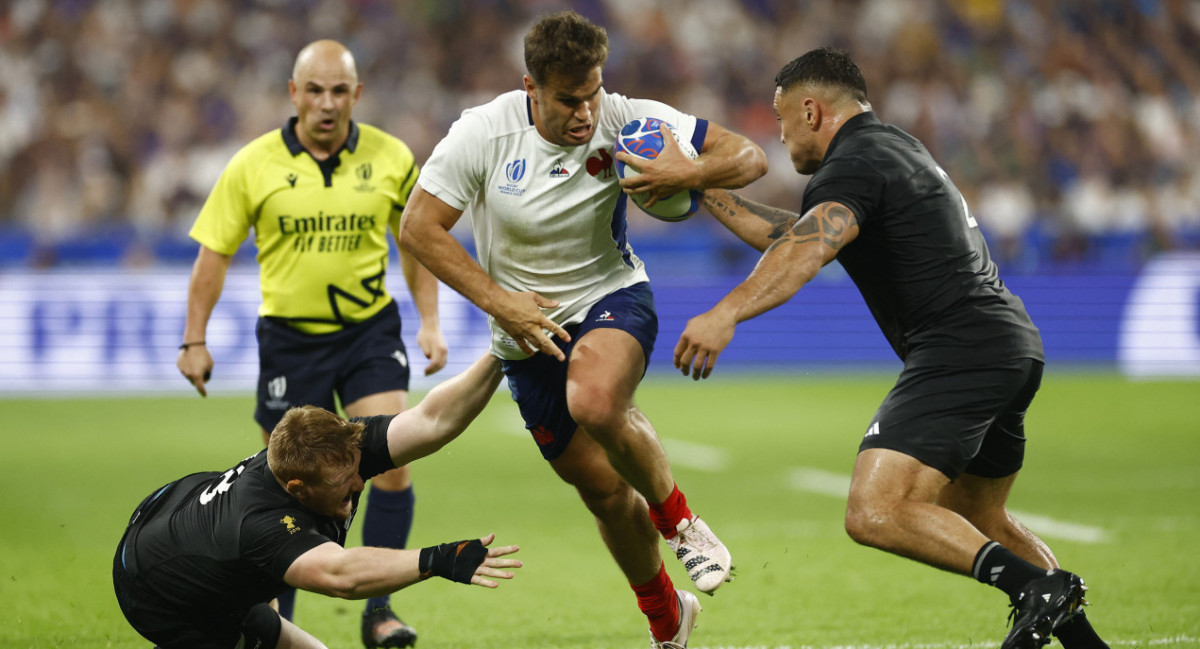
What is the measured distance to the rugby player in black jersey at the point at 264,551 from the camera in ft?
14.5

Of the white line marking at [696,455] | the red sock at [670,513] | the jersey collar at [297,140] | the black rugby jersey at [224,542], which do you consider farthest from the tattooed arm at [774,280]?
the white line marking at [696,455]

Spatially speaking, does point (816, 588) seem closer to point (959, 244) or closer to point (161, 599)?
point (959, 244)

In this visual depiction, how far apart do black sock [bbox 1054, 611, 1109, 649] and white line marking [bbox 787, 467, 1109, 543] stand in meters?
3.29

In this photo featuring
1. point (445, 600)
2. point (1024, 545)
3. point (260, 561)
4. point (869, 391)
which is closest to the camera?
point (260, 561)

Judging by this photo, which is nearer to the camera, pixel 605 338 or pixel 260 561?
pixel 260 561

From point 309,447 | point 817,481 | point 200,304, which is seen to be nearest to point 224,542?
point 309,447

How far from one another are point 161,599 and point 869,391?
12.3 metres

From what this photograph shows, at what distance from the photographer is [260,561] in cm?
466

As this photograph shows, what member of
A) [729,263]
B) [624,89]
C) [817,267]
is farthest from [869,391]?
[817,267]

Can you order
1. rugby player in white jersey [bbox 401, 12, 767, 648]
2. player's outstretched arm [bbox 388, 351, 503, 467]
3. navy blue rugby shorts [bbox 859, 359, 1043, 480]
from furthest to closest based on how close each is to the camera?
player's outstretched arm [bbox 388, 351, 503, 467] → rugby player in white jersey [bbox 401, 12, 767, 648] → navy blue rugby shorts [bbox 859, 359, 1043, 480]

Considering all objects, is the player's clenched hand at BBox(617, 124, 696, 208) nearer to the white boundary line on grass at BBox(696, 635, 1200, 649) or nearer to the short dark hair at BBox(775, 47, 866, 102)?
the short dark hair at BBox(775, 47, 866, 102)

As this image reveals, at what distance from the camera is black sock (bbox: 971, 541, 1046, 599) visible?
14.7ft

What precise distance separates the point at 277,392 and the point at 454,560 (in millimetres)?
3024

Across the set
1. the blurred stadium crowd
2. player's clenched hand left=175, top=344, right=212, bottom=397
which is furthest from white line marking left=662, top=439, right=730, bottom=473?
player's clenched hand left=175, top=344, right=212, bottom=397
